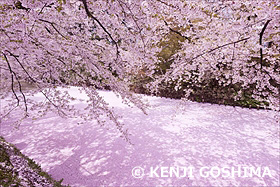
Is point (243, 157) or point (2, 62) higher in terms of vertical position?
point (2, 62)

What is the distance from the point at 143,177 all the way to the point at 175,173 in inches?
26.0

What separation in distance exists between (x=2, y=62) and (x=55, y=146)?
247cm

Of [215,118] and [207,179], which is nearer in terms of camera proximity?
[207,179]

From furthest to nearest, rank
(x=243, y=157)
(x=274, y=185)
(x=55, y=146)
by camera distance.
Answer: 1. (x=55, y=146)
2. (x=243, y=157)
3. (x=274, y=185)

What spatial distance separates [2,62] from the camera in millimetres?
3943

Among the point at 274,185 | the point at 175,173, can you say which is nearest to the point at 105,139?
the point at 175,173

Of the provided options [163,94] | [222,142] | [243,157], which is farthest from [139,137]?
[163,94]

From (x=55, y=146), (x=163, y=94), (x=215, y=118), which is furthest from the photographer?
(x=163, y=94)

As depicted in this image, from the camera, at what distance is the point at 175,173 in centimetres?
324

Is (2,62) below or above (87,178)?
above

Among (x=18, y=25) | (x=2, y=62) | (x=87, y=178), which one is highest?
(x=18, y=25)

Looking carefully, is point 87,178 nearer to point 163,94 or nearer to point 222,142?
point 222,142

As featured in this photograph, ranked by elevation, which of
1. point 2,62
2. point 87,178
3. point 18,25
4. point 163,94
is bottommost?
point 87,178

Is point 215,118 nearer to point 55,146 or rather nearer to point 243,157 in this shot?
point 243,157
